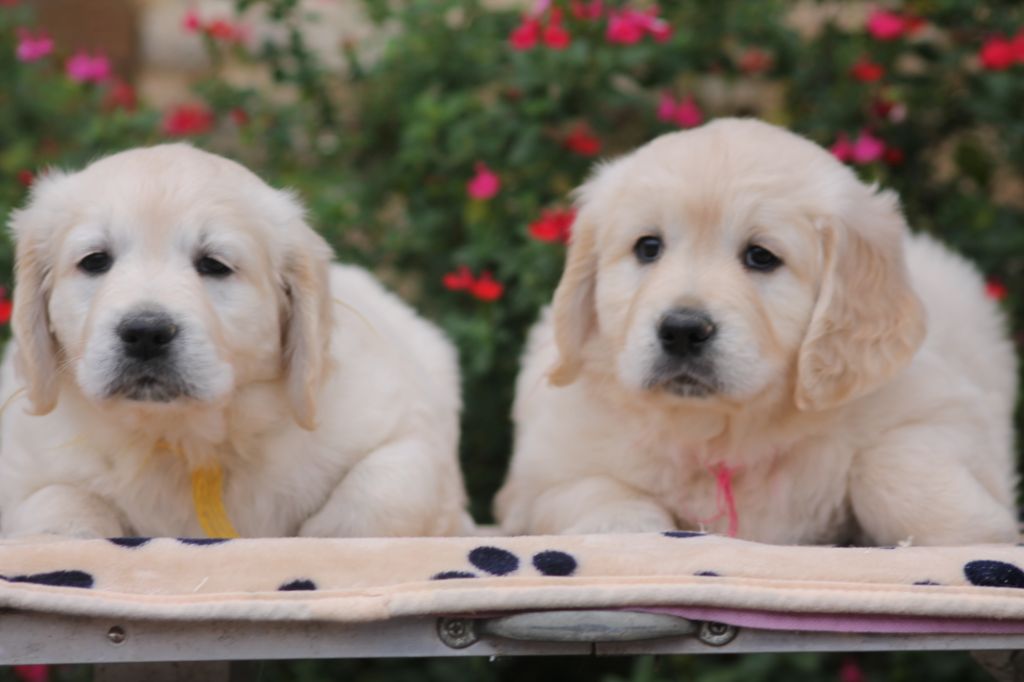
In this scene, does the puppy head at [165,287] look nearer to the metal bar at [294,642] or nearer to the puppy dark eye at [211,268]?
the puppy dark eye at [211,268]

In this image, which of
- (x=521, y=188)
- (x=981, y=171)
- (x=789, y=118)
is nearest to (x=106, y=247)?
(x=521, y=188)

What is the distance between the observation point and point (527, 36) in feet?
16.3

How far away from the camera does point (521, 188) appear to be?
5301 mm

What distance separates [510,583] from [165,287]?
3.69 ft

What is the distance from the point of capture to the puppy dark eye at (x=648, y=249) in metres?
3.67

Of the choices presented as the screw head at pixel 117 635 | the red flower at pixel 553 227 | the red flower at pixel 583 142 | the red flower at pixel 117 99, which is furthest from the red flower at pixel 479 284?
the screw head at pixel 117 635

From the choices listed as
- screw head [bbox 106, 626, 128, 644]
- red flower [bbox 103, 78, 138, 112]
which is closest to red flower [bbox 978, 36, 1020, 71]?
red flower [bbox 103, 78, 138, 112]

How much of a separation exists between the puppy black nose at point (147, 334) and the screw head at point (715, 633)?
4.42ft

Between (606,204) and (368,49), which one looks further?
(368,49)

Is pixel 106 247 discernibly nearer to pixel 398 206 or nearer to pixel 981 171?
pixel 398 206

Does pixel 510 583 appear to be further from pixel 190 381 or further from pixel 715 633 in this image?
pixel 190 381

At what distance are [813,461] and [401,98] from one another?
2669 mm

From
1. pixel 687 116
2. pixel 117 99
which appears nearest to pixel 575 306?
pixel 687 116

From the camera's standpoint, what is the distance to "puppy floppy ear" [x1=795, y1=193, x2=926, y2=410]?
3488mm
